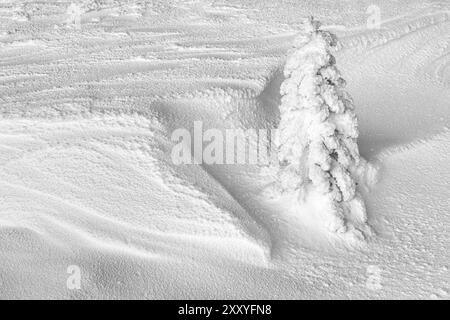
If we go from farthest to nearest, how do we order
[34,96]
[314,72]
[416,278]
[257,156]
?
[34,96]
[257,156]
[314,72]
[416,278]

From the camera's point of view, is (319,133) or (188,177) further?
(188,177)

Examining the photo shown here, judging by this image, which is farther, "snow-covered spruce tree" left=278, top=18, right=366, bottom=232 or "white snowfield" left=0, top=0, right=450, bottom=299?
"snow-covered spruce tree" left=278, top=18, right=366, bottom=232

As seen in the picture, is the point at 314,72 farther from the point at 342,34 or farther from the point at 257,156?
the point at 342,34

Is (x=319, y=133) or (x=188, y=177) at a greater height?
(x=319, y=133)
